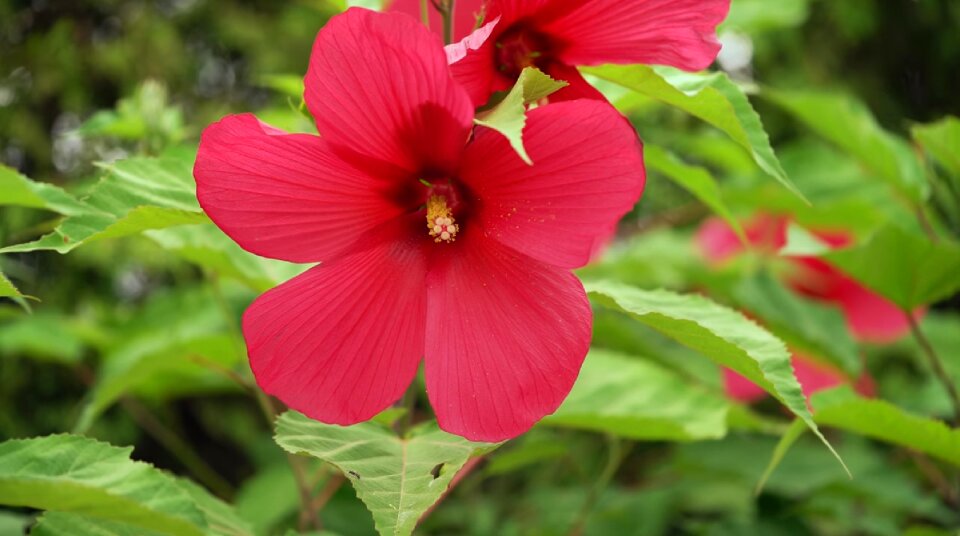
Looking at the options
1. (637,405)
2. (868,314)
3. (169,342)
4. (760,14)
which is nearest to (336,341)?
(637,405)

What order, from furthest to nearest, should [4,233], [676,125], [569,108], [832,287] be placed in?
[676,125] < [832,287] < [4,233] < [569,108]

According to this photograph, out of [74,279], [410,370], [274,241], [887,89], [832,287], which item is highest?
[274,241]

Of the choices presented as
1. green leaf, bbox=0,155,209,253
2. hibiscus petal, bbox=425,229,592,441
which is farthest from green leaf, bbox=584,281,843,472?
green leaf, bbox=0,155,209,253

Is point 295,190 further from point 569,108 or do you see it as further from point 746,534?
point 746,534

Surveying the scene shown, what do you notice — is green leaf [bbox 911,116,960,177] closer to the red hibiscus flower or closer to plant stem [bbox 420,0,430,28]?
the red hibiscus flower

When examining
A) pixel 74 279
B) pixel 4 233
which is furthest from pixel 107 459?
pixel 74 279

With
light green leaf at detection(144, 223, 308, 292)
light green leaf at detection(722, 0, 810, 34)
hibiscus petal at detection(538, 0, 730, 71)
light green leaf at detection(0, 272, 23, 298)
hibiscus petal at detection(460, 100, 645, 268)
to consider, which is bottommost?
light green leaf at detection(722, 0, 810, 34)

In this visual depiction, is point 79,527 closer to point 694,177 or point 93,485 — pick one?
point 93,485
